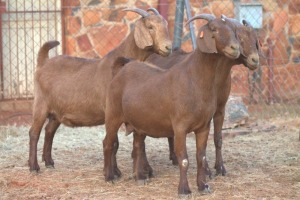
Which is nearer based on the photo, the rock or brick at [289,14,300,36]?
the rock

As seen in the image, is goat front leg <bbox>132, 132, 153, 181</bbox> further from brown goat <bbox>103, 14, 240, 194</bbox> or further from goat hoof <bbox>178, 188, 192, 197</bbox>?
goat hoof <bbox>178, 188, 192, 197</bbox>

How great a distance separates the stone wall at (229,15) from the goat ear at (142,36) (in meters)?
4.36

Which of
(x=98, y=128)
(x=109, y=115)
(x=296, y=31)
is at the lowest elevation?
A: (x=98, y=128)

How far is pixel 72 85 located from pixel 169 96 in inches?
64.9

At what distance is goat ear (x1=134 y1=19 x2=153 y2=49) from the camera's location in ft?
23.0

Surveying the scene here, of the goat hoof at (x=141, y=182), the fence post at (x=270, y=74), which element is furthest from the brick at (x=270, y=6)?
the goat hoof at (x=141, y=182)

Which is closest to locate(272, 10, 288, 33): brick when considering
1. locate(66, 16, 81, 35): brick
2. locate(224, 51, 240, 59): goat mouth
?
locate(66, 16, 81, 35): brick

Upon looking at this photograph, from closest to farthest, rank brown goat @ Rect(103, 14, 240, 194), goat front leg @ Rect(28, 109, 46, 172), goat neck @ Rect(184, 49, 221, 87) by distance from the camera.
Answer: brown goat @ Rect(103, 14, 240, 194)
goat neck @ Rect(184, 49, 221, 87)
goat front leg @ Rect(28, 109, 46, 172)

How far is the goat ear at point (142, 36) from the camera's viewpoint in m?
7.00

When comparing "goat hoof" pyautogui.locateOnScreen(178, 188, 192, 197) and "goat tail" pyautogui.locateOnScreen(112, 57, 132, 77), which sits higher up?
"goat tail" pyautogui.locateOnScreen(112, 57, 132, 77)

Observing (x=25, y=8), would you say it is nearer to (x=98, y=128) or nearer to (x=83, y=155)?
(x=98, y=128)

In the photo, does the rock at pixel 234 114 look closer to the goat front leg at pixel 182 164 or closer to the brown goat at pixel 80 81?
the brown goat at pixel 80 81

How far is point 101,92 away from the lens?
6977 millimetres

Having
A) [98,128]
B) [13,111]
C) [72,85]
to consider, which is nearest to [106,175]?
[72,85]
